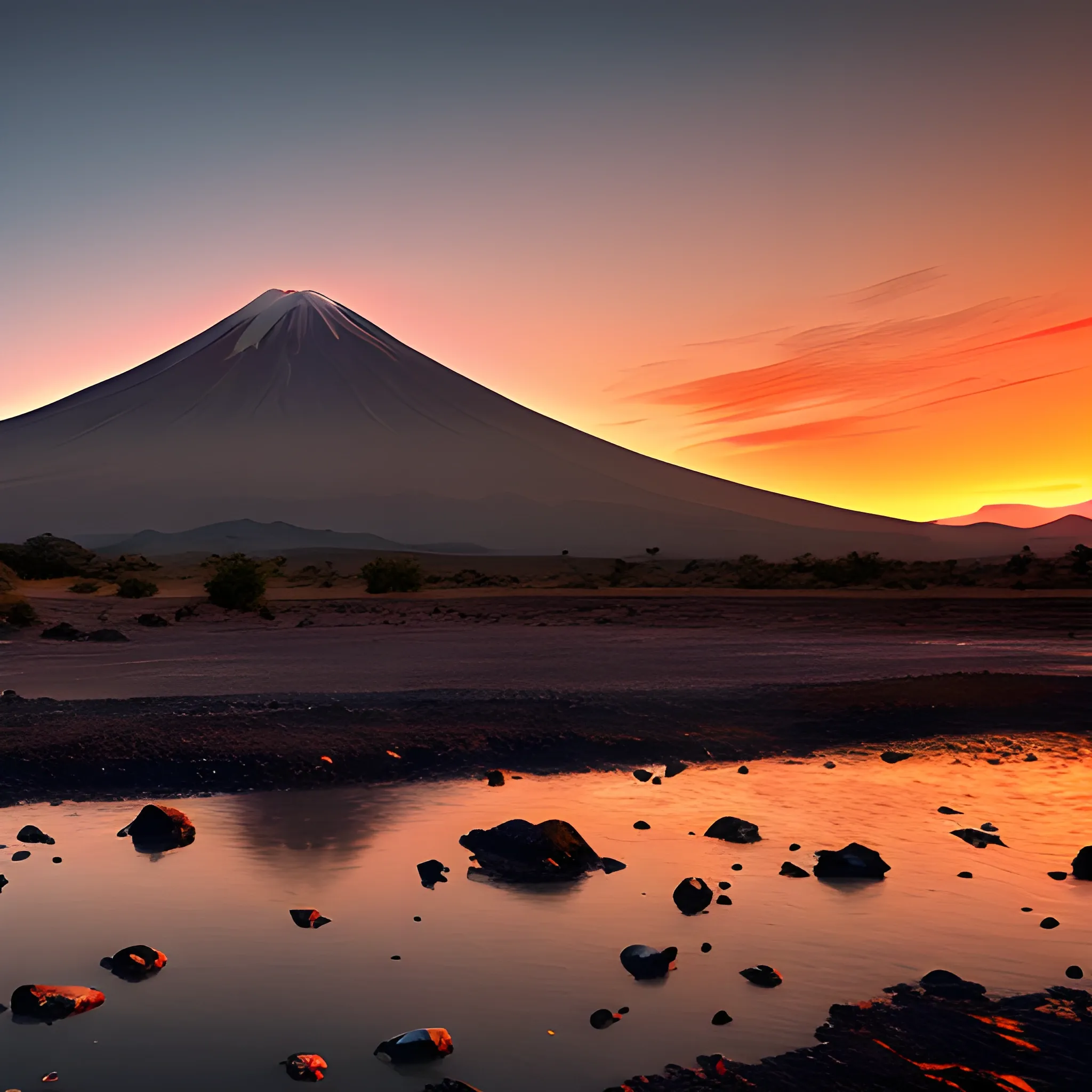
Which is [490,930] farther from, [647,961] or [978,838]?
[978,838]

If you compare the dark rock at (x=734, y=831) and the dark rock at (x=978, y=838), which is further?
the dark rock at (x=734, y=831)

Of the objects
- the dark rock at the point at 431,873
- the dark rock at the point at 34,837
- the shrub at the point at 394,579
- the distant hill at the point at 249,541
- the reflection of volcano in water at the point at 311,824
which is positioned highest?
the distant hill at the point at 249,541

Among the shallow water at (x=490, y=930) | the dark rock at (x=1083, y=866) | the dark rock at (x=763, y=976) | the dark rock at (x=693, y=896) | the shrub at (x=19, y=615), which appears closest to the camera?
the shallow water at (x=490, y=930)

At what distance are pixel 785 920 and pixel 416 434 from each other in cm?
17944

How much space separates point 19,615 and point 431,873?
77.6 feet

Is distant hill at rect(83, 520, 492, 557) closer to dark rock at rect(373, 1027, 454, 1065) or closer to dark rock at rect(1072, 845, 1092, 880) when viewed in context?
dark rock at rect(1072, 845, 1092, 880)

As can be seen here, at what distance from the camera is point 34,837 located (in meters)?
8.90

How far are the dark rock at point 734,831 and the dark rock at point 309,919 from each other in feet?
10.6

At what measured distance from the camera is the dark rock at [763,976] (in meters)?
5.89

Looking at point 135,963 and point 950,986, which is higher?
point 950,986

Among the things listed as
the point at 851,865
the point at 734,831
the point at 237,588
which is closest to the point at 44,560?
the point at 237,588

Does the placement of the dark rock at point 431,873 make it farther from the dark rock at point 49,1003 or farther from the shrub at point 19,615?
the shrub at point 19,615

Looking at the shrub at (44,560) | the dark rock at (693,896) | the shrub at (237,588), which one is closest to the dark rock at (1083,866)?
the dark rock at (693,896)

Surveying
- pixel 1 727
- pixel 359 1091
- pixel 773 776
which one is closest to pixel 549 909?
pixel 359 1091
